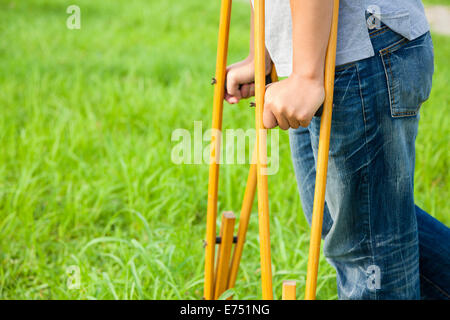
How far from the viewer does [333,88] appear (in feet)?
2.55

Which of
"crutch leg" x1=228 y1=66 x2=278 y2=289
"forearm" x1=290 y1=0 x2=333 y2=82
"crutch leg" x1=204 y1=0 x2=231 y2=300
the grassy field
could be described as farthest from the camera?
the grassy field

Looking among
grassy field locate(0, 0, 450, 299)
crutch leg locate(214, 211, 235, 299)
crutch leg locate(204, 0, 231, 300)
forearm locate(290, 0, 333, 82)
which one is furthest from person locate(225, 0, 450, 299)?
grassy field locate(0, 0, 450, 299)

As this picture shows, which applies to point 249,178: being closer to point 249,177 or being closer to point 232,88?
point 249,177

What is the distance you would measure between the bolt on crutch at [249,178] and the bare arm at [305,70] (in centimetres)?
2

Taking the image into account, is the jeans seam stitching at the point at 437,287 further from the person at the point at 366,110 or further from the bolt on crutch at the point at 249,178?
the bolt on crutch at the point at 249,178

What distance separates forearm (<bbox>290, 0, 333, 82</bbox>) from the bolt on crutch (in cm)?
1

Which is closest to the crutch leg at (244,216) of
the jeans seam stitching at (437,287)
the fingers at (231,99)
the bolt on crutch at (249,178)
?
the bolt on crutch at (249,178)

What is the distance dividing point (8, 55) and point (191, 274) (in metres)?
2.97

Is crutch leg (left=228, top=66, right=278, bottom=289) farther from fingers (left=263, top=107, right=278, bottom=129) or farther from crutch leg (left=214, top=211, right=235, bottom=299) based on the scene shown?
fingers (left=263, top=107, right=278, bottom=129)

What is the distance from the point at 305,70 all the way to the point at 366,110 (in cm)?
13

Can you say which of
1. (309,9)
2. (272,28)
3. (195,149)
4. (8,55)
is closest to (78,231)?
(195,149)

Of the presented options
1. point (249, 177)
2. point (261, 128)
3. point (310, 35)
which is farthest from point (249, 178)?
point (310, 35)

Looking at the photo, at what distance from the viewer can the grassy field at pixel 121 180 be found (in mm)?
1668

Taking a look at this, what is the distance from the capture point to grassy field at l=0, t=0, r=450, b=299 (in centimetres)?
167
